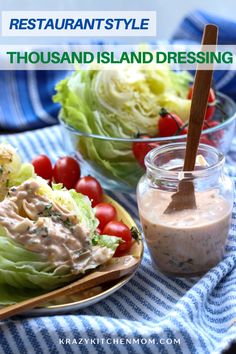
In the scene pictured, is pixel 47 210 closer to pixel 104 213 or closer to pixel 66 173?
pixel 104 213

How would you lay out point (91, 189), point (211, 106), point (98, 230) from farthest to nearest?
1. point (211, 106)
2. point (91, 189)
3. point (98, 230)

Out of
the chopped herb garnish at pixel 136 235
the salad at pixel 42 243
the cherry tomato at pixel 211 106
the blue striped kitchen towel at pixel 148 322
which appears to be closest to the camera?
the blue striped kitchen towel at pixel 148 322

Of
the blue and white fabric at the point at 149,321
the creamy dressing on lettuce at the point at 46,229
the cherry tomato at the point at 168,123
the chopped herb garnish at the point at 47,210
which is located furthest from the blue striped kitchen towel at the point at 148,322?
the cherry tomato at the point at 168,123

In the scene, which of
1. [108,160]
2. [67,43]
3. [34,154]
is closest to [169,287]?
[108,160]

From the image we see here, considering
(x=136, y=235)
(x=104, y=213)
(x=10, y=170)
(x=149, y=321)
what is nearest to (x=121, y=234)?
(x=136, y=235)

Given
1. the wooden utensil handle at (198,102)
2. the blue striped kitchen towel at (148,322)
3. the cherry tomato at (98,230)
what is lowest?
the blue striped kitchen towel at (148,322)

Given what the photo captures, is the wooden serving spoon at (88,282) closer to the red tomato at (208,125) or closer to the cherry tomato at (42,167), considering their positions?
the cherry tomato at (42,167)
